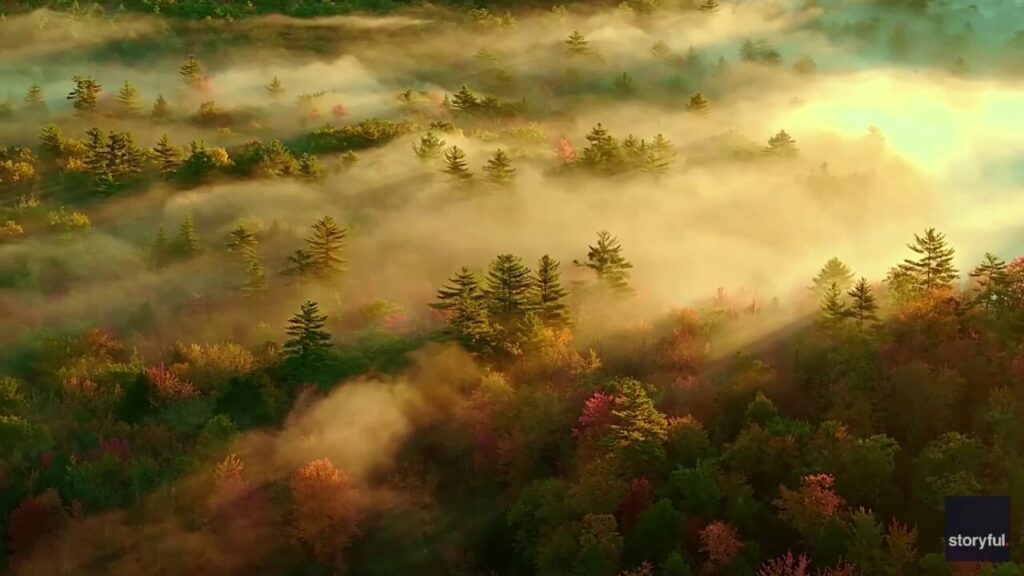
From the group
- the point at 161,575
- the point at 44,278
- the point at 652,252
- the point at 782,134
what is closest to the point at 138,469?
the point at 161,575

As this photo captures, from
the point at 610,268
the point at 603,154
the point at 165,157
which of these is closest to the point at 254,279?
the point at 165,157

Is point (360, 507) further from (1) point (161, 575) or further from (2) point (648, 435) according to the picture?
(2) point (648, 435)

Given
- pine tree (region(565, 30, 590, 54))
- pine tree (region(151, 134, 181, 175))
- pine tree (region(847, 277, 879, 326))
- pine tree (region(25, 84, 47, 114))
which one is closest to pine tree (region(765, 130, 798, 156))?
pine tree (region(847, 277, 879, 326))

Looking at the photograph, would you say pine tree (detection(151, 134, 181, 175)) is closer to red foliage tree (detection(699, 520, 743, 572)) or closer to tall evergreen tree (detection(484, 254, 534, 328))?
tall evergreen tree (detection(484, 254, 534, 328))

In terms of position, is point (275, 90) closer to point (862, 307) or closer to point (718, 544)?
point (862, 307)

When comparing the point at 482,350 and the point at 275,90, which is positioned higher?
the point at 275,90

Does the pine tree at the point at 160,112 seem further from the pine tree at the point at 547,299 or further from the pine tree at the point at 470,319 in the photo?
the pine tree at the point at 547,299
